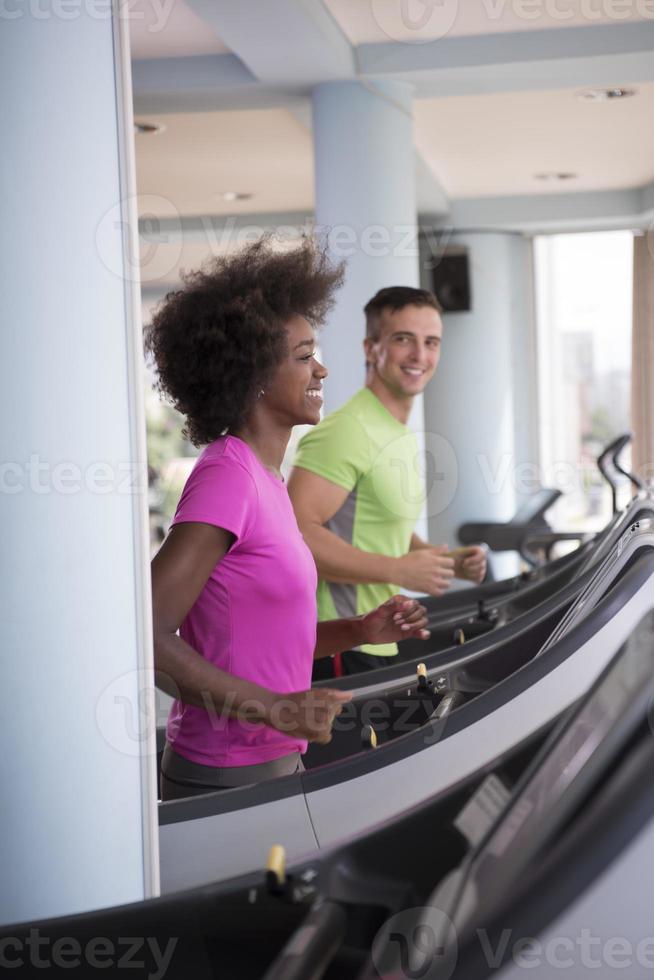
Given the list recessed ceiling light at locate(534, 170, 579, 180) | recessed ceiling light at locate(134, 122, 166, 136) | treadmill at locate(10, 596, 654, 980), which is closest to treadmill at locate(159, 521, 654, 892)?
treadmill at locate(10, 596, 654, 980)

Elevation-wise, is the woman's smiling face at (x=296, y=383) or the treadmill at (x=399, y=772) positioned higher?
the woman's smiling face at (x=296, y=383)

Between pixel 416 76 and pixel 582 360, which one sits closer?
pixel 416 76

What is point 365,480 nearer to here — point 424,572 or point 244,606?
point 424,572

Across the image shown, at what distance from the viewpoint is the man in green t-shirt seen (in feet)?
7.01

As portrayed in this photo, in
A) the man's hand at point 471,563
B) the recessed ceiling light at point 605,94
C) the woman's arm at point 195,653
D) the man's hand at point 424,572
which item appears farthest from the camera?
the recessed ceiling light at point 605,94

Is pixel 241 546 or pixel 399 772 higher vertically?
pixel 241 546

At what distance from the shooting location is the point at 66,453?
105 centimetres

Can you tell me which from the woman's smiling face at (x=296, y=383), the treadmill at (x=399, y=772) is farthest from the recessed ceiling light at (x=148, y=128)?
the treadmill at (x=399, y=772)

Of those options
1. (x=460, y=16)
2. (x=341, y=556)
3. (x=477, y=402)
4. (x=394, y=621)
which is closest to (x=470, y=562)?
(x=341, y=556)

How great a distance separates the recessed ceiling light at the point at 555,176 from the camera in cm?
649

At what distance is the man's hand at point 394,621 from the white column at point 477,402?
210 inches

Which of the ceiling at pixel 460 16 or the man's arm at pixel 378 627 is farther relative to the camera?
the ceiling at pixel 460 16

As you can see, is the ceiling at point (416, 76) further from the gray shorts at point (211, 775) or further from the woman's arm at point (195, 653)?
the gray shorts at point (211, 775)

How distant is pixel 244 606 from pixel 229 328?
17.5 inches
